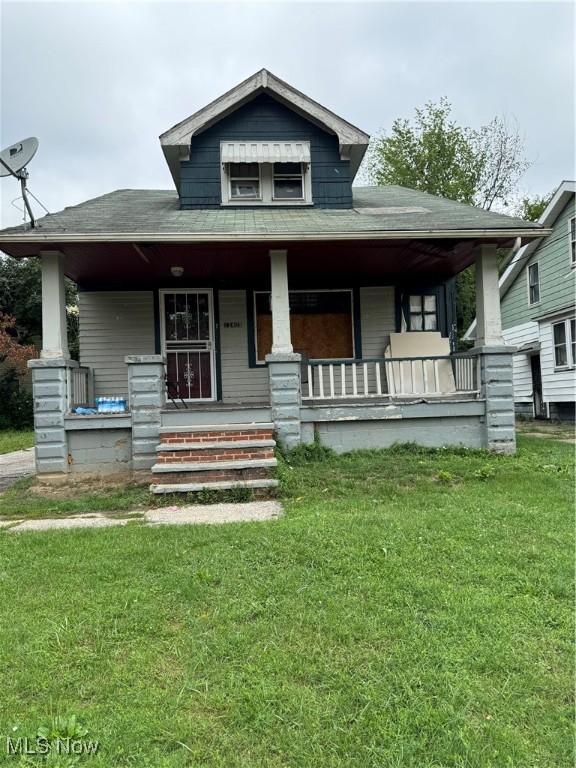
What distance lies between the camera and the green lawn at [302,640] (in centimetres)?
176

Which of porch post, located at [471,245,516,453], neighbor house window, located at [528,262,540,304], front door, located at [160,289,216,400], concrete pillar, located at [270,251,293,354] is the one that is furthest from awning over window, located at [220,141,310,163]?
neighbor house window, located at [528,262,540,304]

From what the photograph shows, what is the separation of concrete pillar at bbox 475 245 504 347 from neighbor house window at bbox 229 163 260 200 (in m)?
4.05

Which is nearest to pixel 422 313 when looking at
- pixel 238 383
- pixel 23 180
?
pixel 238 383

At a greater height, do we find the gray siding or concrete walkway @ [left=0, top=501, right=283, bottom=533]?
the gray siding

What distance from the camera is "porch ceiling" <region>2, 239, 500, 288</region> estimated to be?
22.9 feet

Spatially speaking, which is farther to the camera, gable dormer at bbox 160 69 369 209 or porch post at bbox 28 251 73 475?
gable dormer at bbox 160 69 369 209

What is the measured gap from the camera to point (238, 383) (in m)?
8.89

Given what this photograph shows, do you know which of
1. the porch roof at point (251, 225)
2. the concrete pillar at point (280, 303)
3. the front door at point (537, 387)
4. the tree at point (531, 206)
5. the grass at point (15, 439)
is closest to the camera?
the porch roof at point (251, 225)

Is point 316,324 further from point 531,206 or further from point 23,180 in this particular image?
point 531,206

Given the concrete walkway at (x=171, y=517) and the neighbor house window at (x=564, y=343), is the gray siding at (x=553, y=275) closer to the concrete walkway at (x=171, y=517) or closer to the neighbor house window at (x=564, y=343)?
the neighbor house window at (x=564, y=343)

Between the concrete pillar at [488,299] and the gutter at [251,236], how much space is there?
1.30 ft

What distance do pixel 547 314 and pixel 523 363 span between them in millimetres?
2535

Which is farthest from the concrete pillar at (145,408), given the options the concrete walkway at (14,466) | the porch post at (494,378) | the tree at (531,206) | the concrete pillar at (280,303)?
the tree at (531,206)

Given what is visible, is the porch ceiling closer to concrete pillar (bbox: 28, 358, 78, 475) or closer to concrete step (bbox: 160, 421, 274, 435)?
concrete pillar (bbox: 28, 358, 78, 475)
